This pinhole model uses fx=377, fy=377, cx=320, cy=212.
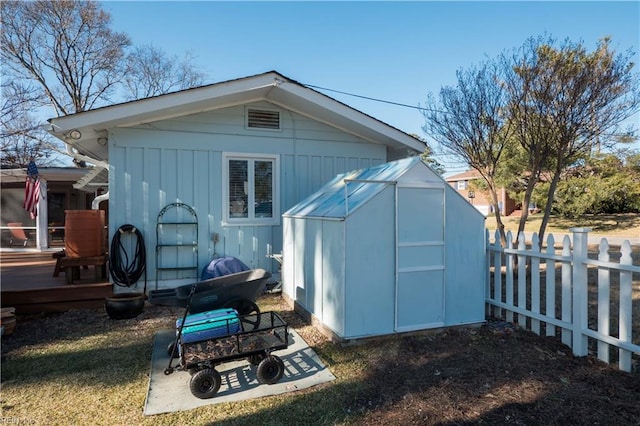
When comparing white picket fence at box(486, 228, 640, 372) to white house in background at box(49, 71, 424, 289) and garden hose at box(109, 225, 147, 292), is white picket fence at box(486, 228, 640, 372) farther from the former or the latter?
garden hose at box(109, 225, 147, 292)

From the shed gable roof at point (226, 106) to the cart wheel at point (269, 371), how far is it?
4.42m

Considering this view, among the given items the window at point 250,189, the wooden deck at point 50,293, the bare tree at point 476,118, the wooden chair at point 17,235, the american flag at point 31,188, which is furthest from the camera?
the wooden chair at point 17,235

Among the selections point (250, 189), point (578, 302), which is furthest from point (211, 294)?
point (578, 302)

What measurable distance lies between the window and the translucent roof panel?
1440 millimetres

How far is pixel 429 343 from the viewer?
421cm

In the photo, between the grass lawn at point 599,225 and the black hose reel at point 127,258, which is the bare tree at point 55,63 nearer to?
the black hose reel at point 127,258

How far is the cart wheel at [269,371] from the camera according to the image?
3289 millimetres

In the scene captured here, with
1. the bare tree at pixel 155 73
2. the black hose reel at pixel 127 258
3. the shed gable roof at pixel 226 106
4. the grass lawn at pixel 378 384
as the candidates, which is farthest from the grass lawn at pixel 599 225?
the bare tree at pixel 155 73

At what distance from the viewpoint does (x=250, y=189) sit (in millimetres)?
6953

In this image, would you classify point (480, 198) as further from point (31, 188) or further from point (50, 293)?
point (50, 293)

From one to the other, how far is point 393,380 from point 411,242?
1.56m

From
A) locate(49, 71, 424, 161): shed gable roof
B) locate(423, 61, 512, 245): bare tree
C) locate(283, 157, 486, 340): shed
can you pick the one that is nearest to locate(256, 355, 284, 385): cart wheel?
locate(283, 157, 486, 340): shed

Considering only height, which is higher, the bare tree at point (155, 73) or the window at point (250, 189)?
the bare tree at point (155, 73)

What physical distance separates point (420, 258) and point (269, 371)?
2.10 m
